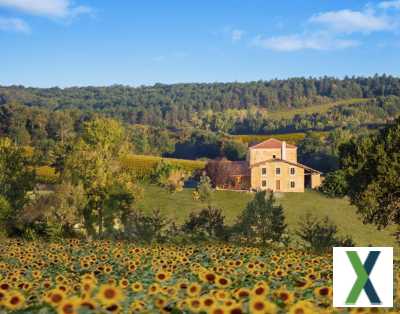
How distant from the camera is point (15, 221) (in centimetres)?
2744

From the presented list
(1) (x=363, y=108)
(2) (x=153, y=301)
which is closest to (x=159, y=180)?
(2) (x=153, y=301)

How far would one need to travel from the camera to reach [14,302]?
19.2ft

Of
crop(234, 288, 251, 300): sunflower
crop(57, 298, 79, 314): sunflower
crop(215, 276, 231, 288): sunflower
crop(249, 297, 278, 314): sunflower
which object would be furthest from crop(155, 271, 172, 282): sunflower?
crop(249, 297, 278, 314): sunflower

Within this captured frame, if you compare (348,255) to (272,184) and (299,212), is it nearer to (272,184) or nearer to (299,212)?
(299,212)

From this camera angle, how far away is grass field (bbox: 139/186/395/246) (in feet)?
159

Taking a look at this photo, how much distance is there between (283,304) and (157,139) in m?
130

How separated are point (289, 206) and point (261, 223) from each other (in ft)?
132

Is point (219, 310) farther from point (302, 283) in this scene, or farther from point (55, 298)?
point (302, 283)

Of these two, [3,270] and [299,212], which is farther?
[299,212]

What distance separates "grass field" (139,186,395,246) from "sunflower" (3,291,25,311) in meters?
40.1

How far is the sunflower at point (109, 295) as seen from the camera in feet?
18.1

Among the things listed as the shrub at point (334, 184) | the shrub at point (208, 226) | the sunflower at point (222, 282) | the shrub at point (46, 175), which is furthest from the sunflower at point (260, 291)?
the shrub at point (46, 175)

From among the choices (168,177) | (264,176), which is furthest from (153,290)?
(264,176)

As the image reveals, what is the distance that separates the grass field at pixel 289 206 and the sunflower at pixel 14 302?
4011 centimetres
